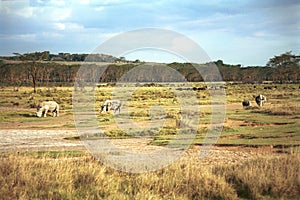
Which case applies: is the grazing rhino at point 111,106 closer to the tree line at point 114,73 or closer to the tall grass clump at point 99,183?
the tall grass clump at point 99,183

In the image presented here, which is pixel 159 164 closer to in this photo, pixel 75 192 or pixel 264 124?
pixel 75 192

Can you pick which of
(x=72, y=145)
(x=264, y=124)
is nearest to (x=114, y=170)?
(x=72, y=145)

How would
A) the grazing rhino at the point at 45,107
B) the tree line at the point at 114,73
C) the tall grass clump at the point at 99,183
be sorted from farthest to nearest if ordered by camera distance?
the tree line at the point at 114,73, the grazing rhino at the point at 45,107, the tall grass clump at the point at 99,183

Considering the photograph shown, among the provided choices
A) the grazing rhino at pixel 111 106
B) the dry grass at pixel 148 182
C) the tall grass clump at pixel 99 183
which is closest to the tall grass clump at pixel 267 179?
the dry grass at pixel 148 182

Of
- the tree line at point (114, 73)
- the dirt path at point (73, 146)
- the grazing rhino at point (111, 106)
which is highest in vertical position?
the tree line at point (114, 73)

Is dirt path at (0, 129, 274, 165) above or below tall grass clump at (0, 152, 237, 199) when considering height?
below

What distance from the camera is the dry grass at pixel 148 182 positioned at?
8.78 metres

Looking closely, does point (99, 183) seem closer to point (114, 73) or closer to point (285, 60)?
point (114, 73)

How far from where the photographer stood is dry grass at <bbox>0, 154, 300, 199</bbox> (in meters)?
8.78

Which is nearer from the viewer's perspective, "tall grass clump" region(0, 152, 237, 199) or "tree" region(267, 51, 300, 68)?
"tall grass clump" region(0, 152, 237, 199)

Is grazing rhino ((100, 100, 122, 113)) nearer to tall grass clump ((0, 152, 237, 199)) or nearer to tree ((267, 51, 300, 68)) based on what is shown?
tall grass clump ((0, 152, 237, 199))

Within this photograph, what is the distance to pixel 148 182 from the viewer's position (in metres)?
9.47

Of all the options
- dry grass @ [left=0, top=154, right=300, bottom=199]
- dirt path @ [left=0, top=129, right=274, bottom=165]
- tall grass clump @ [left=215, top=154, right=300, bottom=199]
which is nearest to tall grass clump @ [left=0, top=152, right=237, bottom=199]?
dry grass @ [left=0, top=154, right=300, bottom=199]

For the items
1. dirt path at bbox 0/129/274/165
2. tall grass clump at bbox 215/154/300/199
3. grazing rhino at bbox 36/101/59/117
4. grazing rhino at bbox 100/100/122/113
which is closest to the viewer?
tall grass clump at bbox 215/154/300/199
